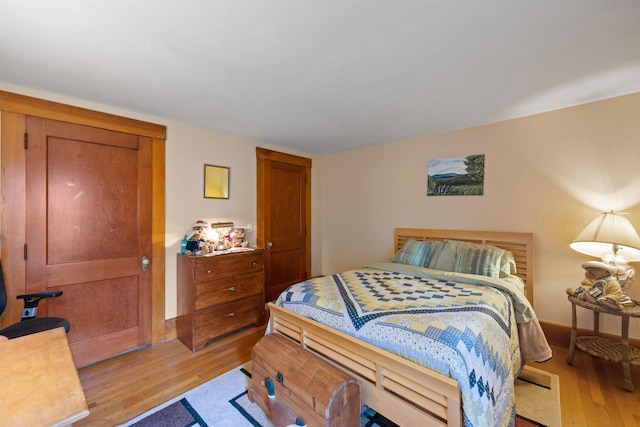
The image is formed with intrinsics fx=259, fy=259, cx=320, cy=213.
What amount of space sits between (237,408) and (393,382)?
109 centimetres

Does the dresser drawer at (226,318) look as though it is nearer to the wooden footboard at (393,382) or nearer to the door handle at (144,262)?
the door handle at (144,262)

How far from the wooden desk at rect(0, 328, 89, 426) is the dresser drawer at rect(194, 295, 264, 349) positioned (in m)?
1.42

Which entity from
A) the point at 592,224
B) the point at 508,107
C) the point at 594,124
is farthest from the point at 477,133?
the point at 592,224

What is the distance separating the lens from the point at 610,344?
2127mm

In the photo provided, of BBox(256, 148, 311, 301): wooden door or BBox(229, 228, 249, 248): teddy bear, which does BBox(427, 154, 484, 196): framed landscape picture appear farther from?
BBox(229, 228, 249, 248): teddy bear

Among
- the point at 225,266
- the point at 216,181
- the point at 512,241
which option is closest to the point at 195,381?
the point at 225,266

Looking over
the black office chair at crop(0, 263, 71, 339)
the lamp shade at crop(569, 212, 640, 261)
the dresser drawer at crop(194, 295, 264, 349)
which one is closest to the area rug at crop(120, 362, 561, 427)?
the dresser drawer at crop(194, 295, 264, 349)

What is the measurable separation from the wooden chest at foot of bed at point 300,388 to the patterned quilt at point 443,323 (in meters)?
0.27

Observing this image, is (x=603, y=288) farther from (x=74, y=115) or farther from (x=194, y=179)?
(x=74, y=115)

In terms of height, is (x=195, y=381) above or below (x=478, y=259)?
below

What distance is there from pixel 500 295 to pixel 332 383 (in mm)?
1460

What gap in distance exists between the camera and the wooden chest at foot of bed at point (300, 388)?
1289 millimetres

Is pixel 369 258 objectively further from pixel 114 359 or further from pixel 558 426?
pixel 114 359

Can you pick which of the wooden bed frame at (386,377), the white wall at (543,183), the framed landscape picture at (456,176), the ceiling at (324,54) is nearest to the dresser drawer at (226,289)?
the wooden bed frame at (386,377)
